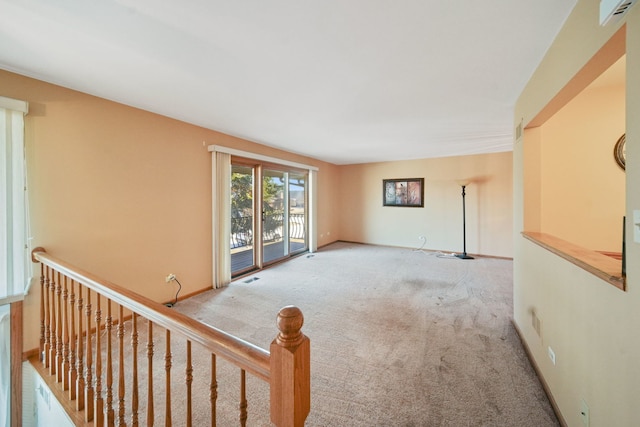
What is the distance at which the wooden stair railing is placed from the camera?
2.24ft

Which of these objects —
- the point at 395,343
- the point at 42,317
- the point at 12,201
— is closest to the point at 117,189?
the point at 12,201

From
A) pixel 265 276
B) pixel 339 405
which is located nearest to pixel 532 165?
pixel 339 405

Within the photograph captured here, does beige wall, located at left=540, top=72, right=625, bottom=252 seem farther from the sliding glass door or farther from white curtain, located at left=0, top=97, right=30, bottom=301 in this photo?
white curtain, located at left=0, top=97, right=30, bottom=301

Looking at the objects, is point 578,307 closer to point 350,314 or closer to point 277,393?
point 277,393

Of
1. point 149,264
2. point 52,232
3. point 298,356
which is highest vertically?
point 52,232

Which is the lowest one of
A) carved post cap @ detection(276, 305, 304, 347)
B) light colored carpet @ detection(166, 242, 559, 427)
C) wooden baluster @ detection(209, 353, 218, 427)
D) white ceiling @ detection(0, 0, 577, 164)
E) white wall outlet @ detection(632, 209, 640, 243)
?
light colored carpet @ detection(166, 242, 559, 427)

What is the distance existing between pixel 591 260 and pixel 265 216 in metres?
4.24

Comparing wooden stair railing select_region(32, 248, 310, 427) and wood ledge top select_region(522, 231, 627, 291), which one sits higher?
wood ledge top select_region(522, 231, 627, 291)

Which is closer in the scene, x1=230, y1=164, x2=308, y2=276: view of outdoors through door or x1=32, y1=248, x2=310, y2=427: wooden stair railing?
x1=32, y1=248, x2=310, y2=427: wooden stair railing

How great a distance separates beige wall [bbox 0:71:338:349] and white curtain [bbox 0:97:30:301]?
0.07 meters

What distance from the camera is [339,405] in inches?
62.1

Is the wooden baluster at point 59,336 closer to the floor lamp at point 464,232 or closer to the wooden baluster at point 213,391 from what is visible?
the wooden baluster at point 213,391

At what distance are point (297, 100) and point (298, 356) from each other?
2421mm

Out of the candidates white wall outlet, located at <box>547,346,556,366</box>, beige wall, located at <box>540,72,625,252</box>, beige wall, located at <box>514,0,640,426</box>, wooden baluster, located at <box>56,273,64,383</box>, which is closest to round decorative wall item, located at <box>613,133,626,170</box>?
beige wall, located at <box>540,72,625,252</box>
